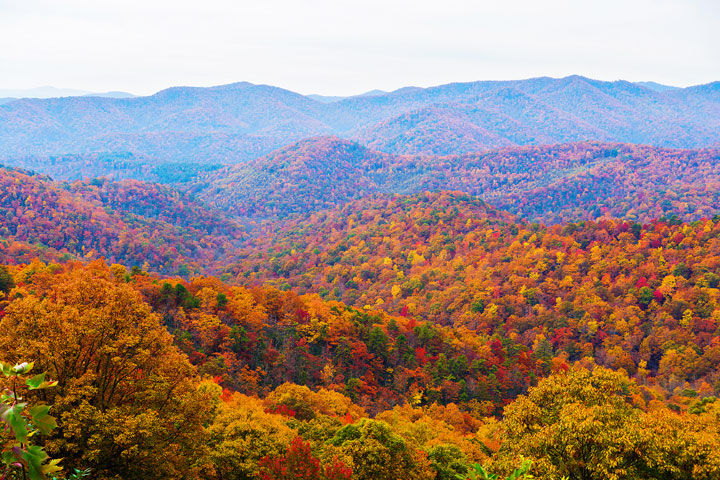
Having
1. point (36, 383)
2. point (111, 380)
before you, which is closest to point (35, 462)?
point (36, 383)

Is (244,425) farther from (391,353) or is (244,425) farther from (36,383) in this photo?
(391,353)

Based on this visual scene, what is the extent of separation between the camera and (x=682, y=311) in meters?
104

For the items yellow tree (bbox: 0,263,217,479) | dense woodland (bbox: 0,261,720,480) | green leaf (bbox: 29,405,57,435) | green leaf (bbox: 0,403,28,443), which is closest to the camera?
green leaf (bbox: 0,403,28,443)

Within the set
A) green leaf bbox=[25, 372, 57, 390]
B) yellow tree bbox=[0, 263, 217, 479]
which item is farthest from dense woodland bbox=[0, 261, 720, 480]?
green leaf bbox=[25, 372, 57, 390]

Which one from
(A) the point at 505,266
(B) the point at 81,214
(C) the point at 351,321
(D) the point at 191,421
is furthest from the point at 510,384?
(B) the point at 81,214

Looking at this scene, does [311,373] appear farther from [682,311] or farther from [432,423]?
[682,311]

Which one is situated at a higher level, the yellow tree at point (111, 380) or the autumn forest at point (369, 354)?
the yellow tree at point (111, 380)

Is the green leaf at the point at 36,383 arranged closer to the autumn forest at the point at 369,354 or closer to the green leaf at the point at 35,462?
the autumn forest at the point at 369,354

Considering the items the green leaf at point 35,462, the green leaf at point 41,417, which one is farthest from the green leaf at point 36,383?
the green leaf at point 35,462

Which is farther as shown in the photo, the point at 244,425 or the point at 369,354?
the point at 369,354

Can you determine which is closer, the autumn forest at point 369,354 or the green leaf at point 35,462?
the green leaf at point 35,462

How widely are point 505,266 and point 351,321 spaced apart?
83.4 meters

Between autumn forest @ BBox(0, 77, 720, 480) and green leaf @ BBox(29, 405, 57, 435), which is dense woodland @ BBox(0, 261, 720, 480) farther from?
green leaf @ BBox(29, 405, 57, 435)

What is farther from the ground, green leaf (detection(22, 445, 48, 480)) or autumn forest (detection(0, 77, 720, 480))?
green leaf (detection(22, 445, 48, 480))
